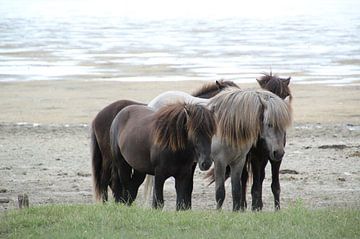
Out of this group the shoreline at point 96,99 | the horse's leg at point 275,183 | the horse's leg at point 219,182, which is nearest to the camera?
the horse's leg at point 219,182

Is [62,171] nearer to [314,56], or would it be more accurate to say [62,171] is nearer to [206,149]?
[206,149]

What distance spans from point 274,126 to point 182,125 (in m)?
1.31

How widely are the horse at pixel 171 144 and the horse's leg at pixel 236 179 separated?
1.91ft

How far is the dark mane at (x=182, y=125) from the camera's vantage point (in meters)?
9.92

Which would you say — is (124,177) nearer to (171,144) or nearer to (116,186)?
(116,186)

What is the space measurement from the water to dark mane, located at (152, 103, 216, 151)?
18.1 m

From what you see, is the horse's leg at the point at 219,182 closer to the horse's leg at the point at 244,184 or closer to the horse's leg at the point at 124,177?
the horse's leg at the point at 244,184

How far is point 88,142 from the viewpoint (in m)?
17.8

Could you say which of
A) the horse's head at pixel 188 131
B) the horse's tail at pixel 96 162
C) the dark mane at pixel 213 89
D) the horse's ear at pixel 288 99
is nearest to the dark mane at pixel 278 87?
the horse's ear at pixel 288 99

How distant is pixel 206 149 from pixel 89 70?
2284 centimetres

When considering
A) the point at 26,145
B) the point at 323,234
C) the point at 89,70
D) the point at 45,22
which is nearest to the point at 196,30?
the point at 45,22

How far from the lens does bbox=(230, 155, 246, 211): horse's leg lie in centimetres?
1068

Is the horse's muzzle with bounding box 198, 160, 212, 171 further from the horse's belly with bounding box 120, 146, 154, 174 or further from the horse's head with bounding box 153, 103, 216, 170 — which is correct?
the horse's belly with bounding box 120, 146, 154, 174

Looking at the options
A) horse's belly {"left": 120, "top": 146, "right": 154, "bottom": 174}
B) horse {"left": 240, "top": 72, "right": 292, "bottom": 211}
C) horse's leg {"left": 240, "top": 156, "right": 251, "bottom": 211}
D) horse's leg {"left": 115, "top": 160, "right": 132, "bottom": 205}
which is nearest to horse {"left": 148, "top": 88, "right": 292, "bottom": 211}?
horse {"left": 240, "top": 72, "right": 292, "bottom": 211}
